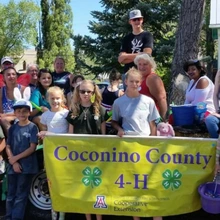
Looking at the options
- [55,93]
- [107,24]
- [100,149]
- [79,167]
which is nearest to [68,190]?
[79,167]

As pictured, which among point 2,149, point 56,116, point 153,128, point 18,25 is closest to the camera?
point 153,128

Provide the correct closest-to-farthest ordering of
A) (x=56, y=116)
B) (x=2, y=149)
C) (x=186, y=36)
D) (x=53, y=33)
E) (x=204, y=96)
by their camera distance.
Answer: (x=56, y=116) < (x=2, y=149) < (x=204, y=96) < (x=186, y=36) < (x=53, y=33)

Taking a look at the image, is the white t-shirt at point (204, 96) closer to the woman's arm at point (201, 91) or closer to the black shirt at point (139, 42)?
the woman's arm at point (201, 91)

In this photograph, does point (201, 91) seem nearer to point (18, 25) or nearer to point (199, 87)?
point (199, 87)

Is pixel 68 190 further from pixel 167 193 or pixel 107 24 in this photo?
pixel 107 24

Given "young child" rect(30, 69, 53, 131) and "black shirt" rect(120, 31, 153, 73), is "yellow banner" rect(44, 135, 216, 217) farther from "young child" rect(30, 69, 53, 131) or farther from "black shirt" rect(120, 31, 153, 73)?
"black shirt" rect(120, 31, 153, 73)

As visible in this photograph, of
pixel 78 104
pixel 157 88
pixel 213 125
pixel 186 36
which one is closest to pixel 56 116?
pixel 78 104

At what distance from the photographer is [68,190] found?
421 cm

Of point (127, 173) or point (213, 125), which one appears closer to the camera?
point (127, 173)

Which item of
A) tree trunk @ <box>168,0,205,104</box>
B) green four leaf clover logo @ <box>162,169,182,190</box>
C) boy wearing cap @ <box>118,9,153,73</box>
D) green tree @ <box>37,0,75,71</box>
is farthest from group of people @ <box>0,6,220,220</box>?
green tree @ <box>37,0,75,71</box>

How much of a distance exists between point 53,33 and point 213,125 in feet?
130

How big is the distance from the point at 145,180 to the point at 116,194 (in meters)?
0.36

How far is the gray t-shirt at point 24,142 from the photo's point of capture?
4.49m

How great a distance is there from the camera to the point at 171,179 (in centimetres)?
406
